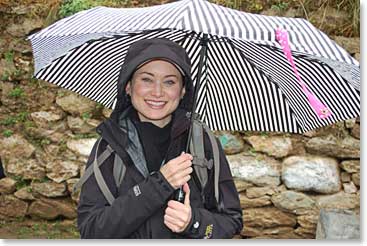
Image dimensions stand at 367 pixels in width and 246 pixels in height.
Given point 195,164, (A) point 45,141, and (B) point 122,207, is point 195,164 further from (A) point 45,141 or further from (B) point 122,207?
(A) point 45,141

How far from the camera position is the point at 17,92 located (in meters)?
3.19

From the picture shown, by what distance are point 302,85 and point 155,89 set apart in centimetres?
38

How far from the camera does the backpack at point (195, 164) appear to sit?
1.15m

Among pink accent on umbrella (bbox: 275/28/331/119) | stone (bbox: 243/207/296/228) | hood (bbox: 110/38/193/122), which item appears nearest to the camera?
pink accent on umbrella (bbox: 275/28/331/119)

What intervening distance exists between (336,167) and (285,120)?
58.1 inches

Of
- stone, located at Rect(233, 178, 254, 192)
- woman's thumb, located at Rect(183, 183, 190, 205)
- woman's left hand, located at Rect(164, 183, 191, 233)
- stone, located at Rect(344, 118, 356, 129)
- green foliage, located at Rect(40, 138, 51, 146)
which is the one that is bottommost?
stone, located at Rect(233, 178, 254, 192)

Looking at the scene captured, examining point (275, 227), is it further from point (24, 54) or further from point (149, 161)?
point (149, 161)

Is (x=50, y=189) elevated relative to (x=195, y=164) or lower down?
lower down

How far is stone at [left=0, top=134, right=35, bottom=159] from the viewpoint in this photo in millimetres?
3152

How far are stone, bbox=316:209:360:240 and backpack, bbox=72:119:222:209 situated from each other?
159 centimetres

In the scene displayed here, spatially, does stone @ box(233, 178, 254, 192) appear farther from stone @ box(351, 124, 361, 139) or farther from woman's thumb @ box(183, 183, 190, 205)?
woman's thumb @ box(183, 183, 190, 205)

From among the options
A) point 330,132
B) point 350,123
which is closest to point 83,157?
point 330,132

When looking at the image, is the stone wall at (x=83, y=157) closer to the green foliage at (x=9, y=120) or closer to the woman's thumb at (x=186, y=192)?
the green foliage at (x=9, y=120)

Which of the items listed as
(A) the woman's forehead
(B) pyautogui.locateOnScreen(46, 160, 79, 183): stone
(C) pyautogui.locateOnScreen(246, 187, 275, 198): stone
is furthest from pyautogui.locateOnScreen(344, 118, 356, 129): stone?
(A) the woman's forehead
